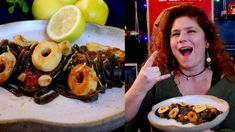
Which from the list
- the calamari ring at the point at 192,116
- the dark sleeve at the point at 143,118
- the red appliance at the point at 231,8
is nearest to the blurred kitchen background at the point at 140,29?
the red appliance at the point at 231,8

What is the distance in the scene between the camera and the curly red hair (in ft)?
4.05

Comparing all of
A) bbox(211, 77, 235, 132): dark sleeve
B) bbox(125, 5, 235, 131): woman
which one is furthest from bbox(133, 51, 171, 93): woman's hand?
bbox(211, 77, 235, 132): dark sleeve

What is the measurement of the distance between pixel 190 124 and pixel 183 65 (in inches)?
8.7

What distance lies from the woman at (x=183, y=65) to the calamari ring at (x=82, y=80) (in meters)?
0.16

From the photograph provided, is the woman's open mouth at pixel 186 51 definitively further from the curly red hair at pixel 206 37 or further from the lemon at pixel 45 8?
the lemon at pixel 45 8

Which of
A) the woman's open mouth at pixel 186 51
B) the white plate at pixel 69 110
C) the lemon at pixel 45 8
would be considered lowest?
the white plate at pixel 69 110

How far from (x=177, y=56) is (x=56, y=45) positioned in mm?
448

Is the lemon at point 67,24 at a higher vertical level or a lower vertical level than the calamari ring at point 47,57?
higher

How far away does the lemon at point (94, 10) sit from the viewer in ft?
3.94

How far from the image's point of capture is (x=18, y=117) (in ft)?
3.86

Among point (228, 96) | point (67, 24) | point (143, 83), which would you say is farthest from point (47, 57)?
point (228, 96)

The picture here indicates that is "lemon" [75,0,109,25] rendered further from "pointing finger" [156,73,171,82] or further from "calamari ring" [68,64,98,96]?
"pointing finger" [156,73,171,82]

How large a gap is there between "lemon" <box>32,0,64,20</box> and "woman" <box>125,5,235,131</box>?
0.38m

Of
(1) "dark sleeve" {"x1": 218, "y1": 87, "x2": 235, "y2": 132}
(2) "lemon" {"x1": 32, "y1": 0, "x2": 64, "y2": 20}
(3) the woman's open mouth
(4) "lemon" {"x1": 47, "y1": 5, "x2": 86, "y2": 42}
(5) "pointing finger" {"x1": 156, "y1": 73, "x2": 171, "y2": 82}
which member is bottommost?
(1) "dark sleeve" {"x1": 218, "y1": 87, "x2": 235, "y2": 132}
